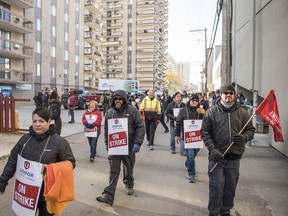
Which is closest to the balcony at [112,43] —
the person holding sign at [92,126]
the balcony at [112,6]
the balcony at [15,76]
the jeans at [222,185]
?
the balcony at [112,6]

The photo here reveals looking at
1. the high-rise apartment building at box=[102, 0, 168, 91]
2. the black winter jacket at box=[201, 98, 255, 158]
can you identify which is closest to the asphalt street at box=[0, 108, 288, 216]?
the black winter jacket at box=[201, 98, 255, 158]

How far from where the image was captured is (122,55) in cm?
7881

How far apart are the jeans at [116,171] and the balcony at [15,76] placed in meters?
27.2

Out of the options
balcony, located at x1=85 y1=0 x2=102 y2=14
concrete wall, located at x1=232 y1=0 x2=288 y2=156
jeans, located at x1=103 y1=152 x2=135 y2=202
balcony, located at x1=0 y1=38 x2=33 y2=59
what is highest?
balcony, located at x1=85 y1=0 x2=102 y2=14

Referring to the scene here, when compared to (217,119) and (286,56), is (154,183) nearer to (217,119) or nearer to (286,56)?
(217,119)

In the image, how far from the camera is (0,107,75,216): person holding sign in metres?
2.99

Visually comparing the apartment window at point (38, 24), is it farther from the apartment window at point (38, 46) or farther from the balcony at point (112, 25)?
the balcony at point (112, 25)

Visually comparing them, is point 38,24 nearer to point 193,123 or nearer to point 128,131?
point 193,123

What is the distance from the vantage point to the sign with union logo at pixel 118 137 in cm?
479

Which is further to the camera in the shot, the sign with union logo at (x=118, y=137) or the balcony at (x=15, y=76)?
the balcony at (x=15, y=76)

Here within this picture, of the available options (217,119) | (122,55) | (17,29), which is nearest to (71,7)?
(17,29)

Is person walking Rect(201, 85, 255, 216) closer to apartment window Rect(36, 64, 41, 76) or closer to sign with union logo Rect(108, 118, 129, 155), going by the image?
sign with union logo Rect(108, 118, 129, 155)

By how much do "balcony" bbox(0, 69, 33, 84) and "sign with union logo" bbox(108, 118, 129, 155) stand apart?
27158 mm

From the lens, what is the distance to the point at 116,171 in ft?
15.4
